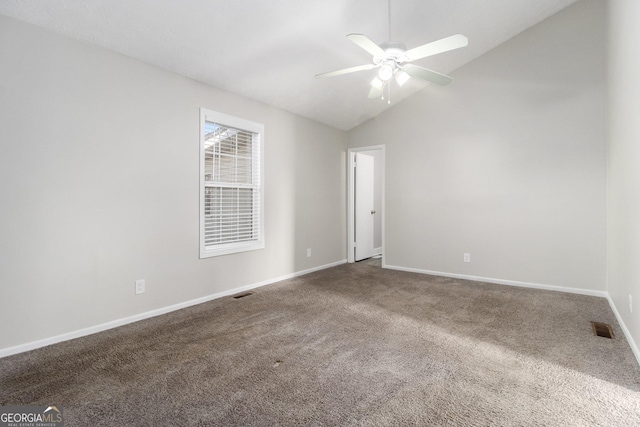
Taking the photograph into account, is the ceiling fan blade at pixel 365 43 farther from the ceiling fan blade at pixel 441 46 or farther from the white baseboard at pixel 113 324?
the white baseboard at pixel 113 324

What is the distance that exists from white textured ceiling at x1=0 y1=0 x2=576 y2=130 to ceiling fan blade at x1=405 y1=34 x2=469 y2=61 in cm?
94

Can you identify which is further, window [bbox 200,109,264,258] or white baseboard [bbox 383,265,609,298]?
white baseboard [bbox 383,265,609,298]

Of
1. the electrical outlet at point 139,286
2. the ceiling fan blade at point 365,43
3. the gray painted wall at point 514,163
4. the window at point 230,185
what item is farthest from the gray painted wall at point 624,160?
the electrical outlet at point 139,286

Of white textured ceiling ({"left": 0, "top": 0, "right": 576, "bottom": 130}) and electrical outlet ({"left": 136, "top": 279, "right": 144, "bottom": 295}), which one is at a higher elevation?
white textured ceiling ({"left": 0, "top": 0, "right": 576, "bottom": 130})

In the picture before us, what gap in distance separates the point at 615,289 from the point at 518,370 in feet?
6.42

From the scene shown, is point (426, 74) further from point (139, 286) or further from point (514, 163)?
point (139, 286)

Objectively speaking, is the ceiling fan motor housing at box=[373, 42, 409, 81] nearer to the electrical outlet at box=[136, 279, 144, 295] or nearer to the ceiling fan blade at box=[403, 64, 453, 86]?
the ceiling fan blade at box=[403, 64, 453, 86]

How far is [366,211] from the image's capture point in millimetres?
6125

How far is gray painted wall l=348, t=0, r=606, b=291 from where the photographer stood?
3.63 metres

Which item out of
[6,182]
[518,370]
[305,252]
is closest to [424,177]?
[305,252]

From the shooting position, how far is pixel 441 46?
89.2 inches

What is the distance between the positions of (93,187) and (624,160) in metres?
4.48

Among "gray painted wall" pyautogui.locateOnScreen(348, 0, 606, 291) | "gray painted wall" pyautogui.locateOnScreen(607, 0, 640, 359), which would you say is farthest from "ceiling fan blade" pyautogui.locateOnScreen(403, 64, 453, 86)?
"gray painted wall" pyautogui.locateOnScreen(348, 0, 606, 291)

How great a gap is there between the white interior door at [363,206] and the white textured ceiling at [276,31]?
176 cm
